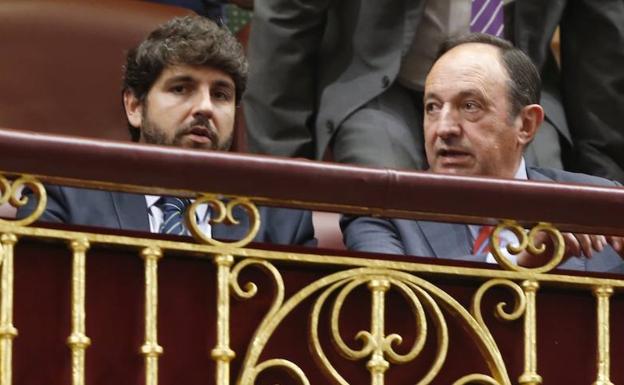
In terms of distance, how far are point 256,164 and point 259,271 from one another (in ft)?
0.38

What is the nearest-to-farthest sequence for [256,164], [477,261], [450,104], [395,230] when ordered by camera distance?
1. [256,164]
2. [477,261]
3. [395,230]
4. [450,104]

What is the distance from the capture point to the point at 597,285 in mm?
1825

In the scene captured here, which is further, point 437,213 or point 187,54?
point 187,54

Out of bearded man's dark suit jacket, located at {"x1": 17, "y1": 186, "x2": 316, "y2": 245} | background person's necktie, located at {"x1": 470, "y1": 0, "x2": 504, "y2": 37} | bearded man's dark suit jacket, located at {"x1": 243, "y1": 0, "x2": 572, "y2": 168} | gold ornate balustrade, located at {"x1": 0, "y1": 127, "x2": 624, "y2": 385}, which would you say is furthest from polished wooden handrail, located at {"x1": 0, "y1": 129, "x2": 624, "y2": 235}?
background person's necktie, located at {"x1": 470, "y1": 0, "x2": 504, "y2": 37}

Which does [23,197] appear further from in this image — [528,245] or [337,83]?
[337,83]

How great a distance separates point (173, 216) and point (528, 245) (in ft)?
1.68

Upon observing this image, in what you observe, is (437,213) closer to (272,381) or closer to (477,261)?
(477,261)

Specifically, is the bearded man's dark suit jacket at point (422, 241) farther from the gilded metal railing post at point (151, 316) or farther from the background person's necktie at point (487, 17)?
the background person's necktie at point (487, 17)

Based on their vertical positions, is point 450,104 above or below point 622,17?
below

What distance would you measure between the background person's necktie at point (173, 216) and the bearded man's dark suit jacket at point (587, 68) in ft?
2.44

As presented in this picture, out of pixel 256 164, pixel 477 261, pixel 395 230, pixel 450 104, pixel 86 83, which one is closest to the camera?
pixel 256 164

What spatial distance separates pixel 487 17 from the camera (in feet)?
8.83

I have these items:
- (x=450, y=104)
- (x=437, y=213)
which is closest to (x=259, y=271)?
(x=437, y=213)

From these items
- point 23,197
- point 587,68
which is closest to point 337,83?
point 587,68
